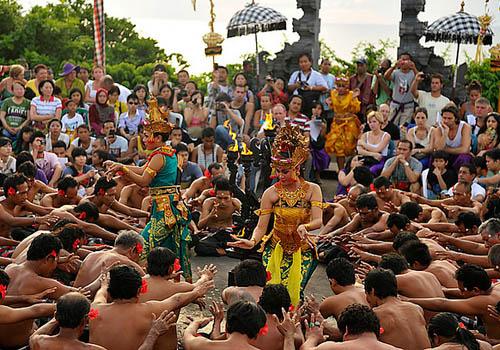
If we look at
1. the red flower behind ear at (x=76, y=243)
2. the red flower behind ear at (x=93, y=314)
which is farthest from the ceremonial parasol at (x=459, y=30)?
the red flower behind ear at (x=93, y=314)

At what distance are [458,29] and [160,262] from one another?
26.7ft

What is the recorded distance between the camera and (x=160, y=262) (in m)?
5.79

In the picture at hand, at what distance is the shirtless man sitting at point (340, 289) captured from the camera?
5652 millimetres

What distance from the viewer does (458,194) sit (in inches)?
354

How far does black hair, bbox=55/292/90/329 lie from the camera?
4863 mm

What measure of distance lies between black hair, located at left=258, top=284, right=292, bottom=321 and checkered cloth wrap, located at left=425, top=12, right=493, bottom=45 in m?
8.25

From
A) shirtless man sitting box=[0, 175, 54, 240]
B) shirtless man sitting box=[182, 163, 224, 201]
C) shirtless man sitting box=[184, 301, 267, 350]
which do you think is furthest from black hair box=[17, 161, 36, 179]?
shirtless man sitting box=[184, 301, 267, 350]

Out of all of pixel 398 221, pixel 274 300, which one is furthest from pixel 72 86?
pixel 274 300

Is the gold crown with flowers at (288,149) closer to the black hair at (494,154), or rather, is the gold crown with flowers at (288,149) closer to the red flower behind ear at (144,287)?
the red flower behind ear at (144,287)

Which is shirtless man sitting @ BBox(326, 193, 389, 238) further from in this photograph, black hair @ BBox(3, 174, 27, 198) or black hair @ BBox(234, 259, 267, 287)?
black hair @ BBox(3, 174, 27, 198)

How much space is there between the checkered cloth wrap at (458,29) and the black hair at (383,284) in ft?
25.8

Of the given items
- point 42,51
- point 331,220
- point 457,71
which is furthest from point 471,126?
point 42,51

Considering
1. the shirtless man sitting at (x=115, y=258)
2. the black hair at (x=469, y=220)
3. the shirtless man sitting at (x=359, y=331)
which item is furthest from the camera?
the black hair at (x=469, y=220)

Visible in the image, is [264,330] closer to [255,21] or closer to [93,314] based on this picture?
[93,314]
